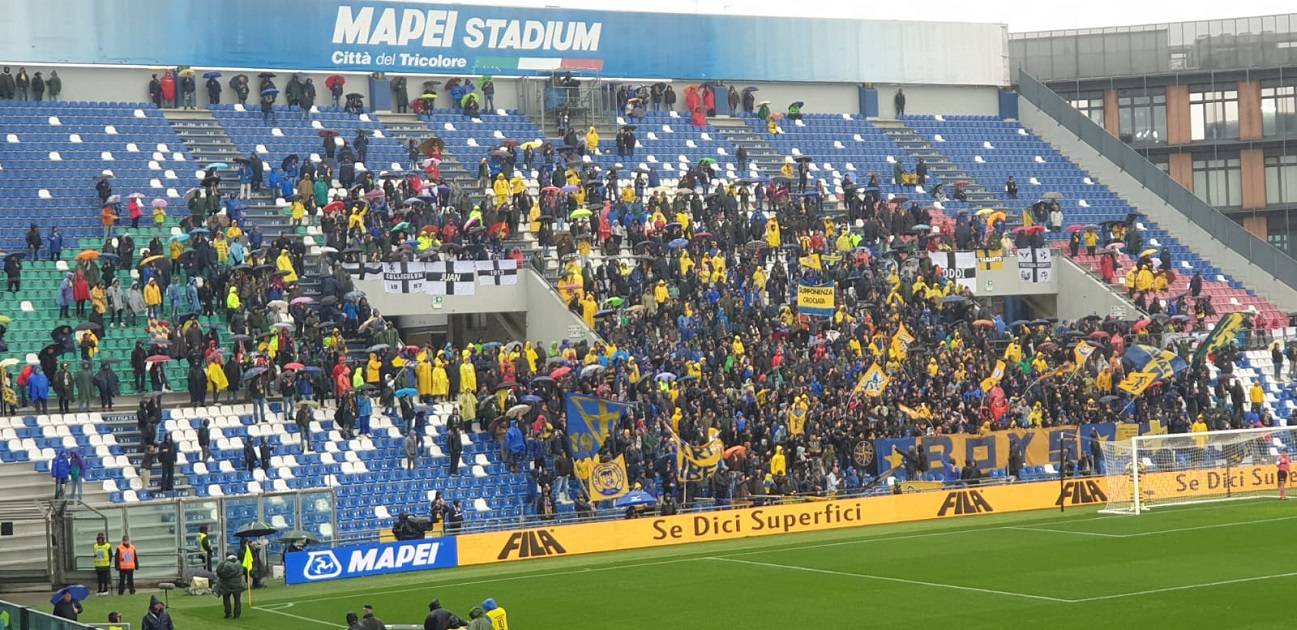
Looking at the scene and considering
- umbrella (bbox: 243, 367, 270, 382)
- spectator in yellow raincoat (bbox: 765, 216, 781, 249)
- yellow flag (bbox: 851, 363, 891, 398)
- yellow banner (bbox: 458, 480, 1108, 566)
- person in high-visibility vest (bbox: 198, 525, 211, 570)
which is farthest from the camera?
spectator in yellow raincoat (bbox: 765, 216, 781, 249)

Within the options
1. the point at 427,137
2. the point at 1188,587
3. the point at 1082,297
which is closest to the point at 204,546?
the point at 1188,587

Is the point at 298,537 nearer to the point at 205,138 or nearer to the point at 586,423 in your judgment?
the point at 586,423

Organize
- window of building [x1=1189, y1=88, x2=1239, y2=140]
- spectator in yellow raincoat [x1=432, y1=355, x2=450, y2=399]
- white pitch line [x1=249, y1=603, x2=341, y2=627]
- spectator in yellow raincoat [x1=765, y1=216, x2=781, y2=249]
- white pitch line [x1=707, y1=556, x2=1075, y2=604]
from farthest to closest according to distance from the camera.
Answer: window of building [x1=1189, y1=88, x2=1239, y2=140] < spectator in yellow raincoat [x1=765, y1=216, x2=781, y2=249] < spectator in yellow raincoat [x1=432, y1=355, x2=450, y2=399] < white pitch line [x1=707, y1=556, x2=1075, y2=604] < white pitch line [x1=249, y1=603, x2=341, y2=627]

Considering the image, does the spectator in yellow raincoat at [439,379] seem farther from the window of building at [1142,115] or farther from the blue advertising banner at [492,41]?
the window of building at [1142,115]

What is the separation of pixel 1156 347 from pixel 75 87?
35.2 metres

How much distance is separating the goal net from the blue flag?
13908 mm

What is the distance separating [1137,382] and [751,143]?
64.8 feet

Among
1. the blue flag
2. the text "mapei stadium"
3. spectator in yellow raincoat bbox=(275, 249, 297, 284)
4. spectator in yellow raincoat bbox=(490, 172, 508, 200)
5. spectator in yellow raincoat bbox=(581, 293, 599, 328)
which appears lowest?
the blue flag

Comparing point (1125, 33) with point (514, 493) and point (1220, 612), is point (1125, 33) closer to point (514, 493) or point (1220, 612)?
point (514, 493)

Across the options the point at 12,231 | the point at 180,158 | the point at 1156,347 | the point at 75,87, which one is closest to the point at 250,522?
the point at 12,231

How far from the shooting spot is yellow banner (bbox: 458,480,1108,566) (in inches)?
1759

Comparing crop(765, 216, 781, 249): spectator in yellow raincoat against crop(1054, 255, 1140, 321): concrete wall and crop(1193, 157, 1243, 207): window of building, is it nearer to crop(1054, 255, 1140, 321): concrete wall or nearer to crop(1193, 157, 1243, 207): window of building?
crop(1054, 255, 1140, 321): concrete wall

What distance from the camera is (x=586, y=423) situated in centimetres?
4897

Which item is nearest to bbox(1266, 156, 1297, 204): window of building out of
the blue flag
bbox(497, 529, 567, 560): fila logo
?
the blue flag
